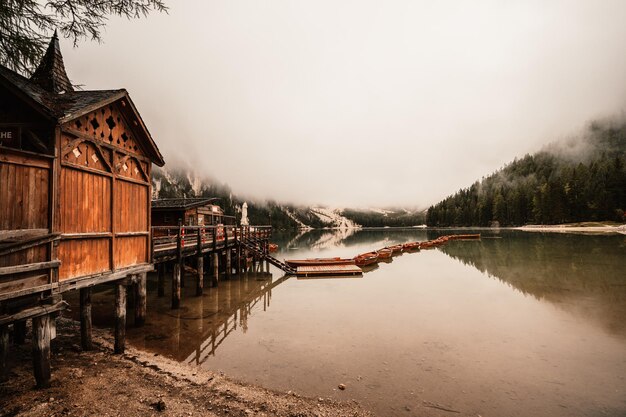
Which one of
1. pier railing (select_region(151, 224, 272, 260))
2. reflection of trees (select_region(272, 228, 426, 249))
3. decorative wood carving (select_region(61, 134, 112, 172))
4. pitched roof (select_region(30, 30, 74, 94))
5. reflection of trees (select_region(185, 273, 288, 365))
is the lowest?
reflection of trees (select_region(272, 228, 426, 249))

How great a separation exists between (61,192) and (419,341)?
502 inches

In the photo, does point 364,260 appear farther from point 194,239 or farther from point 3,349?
point 3,349

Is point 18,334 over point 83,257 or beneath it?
beneath

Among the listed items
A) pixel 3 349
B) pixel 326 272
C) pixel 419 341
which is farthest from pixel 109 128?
pixel 326 272

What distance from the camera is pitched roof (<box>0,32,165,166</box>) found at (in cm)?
703

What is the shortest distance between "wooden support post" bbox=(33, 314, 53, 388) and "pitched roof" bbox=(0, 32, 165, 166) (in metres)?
4.78

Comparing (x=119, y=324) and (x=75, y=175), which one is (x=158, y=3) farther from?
(x=119, y=324)

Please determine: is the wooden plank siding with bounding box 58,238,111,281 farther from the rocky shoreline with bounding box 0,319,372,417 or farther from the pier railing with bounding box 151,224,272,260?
the pier railing with bounding box 151,224,272,260

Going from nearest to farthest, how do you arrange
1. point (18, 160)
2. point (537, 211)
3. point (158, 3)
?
point (18, 160) → point (158, 3) → point (537, 211)

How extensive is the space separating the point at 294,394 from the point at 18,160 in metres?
8.52

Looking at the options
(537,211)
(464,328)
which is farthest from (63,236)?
(537,211)

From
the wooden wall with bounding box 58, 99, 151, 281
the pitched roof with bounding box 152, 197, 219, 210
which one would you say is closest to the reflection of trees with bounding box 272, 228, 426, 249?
the pitched roof with bounding box 152, 197, 219, 210

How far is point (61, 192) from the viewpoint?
794 centimetres

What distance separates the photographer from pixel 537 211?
11194 centimetres
